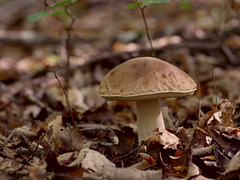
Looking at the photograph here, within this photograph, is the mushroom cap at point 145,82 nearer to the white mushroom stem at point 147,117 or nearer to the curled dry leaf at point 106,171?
Answer: the white mushroom stem at point 147,117

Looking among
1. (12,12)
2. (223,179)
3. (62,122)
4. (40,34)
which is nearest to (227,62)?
(62,122)

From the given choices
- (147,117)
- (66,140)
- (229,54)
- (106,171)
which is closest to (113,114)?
(147,117)

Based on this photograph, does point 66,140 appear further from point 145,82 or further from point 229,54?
point 229,54

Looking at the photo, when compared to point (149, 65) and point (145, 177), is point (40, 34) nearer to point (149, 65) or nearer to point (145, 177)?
point (149, 65)

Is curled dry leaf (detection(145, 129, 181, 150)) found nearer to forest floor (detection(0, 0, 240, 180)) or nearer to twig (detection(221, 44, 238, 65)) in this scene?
forest floor (detection(0, 0, 240, 180))

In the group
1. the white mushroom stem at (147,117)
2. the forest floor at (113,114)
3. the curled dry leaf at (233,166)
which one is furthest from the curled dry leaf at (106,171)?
the white mushroom stem at (147,117)
